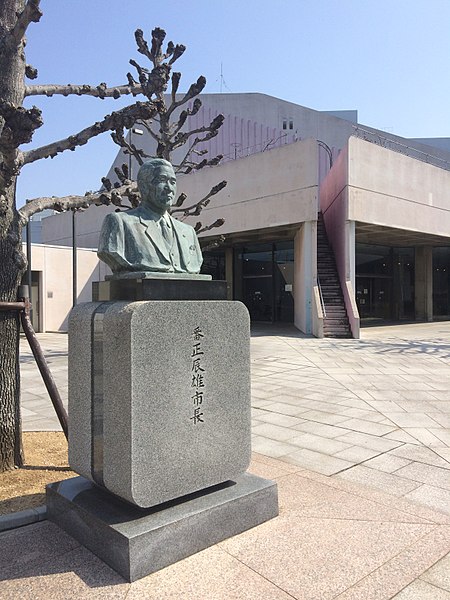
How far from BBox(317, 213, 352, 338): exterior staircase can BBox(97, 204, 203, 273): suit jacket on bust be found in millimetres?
14476

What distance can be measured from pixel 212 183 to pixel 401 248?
1315cm

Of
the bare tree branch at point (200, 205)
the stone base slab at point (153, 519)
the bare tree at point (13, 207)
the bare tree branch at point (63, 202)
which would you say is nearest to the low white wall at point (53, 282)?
the bare tree branch at point (200, 205)

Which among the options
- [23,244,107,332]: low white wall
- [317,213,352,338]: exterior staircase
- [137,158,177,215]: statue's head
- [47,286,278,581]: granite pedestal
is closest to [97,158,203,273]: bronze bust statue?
[137,158,177,215]: statue's head

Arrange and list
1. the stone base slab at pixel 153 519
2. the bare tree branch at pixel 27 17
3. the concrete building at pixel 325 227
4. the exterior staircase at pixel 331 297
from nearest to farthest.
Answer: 1. the stone base slab at pixel 153 519
2. the bare tree branch at pixel 27 17
3. the exterior staircase at pixel 331 297
4. the concrete building at pixel 325 227

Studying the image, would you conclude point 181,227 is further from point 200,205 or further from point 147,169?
point 200,205

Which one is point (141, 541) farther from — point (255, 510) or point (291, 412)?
point (291, 412)

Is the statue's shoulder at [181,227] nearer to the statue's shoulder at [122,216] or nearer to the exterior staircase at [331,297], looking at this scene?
the statue's shoulder at [122,216]

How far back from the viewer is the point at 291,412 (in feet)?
22.6

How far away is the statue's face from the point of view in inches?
144

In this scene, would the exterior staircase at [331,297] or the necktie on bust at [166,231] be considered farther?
the exterior staircase at [331,297]

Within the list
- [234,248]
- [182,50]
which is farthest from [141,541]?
[234,248]

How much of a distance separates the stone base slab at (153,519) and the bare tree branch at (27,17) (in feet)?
12.6

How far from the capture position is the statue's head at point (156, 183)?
3.65 metres

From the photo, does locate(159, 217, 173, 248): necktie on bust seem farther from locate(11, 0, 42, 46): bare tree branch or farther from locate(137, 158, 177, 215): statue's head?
locate(11, 0, 42, 46): bare tree branch
